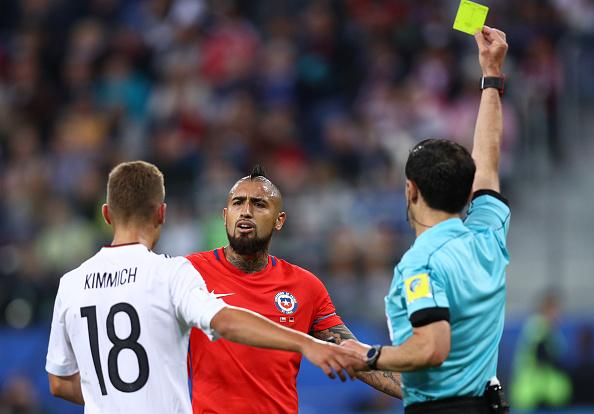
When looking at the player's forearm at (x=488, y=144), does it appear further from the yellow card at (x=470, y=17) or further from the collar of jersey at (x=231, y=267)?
the collar of jersey at (x=231, y=267)

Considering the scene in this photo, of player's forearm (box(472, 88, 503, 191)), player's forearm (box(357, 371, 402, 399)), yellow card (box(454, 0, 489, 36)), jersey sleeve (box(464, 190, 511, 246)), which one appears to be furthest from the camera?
player's forearm (box(357, 371, 402, 399))

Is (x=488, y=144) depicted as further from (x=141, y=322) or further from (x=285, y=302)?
(x=141, y=322)

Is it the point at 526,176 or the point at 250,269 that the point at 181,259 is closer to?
the point at 250,269

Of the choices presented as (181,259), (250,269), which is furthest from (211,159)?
(181,259)

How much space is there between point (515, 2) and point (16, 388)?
8807 millimetres

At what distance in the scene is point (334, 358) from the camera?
15.8ft

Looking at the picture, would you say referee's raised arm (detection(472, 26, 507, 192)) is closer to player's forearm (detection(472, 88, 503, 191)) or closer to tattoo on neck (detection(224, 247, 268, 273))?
player's forearm (detection(472, 88, 503, 191))

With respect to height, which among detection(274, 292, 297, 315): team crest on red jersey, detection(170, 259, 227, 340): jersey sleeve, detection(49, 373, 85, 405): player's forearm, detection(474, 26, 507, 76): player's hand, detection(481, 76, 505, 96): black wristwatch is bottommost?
detection(49, 373, 85, 405): player's forearm

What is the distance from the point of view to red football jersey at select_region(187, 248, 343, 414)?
5.74 metres

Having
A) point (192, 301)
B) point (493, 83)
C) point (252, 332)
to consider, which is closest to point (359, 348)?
point (252, 332)

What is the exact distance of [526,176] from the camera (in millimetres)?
14828

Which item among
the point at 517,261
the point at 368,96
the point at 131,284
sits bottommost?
the point at 131,284

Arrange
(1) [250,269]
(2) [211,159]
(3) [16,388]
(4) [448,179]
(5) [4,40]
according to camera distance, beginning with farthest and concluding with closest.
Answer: (5) [4,40] → (2) [211,159] → (3) [16,388] → (1) [250,269] → (4) [448,179]

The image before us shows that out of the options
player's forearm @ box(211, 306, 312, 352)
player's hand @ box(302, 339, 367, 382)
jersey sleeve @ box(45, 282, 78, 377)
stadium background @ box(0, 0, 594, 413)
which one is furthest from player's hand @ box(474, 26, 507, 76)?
A: stadium background @ box(0, 0, 594, 413)
